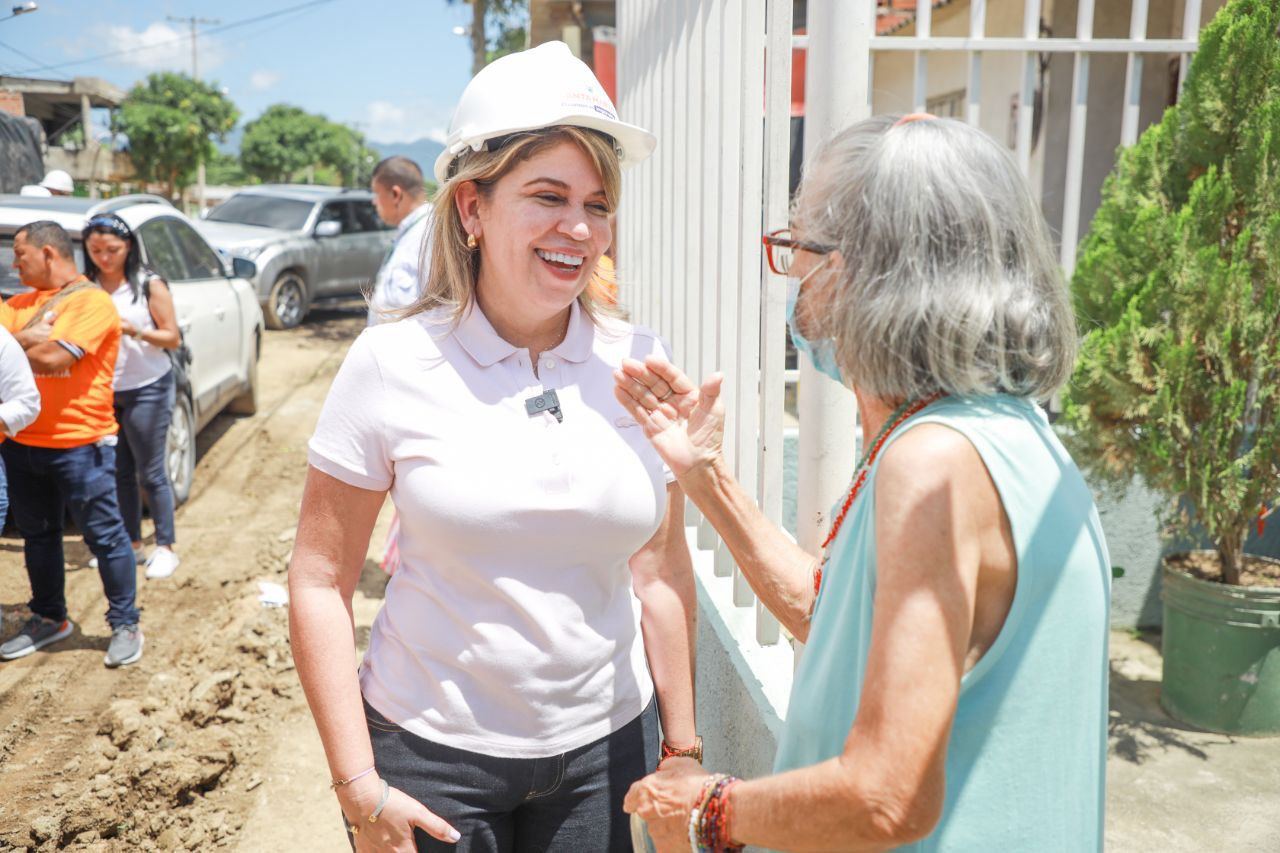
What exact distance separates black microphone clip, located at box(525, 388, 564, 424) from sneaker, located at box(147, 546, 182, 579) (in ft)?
15.8

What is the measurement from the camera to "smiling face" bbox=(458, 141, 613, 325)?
6.04ft

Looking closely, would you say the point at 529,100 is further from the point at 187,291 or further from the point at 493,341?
the point at 187,291

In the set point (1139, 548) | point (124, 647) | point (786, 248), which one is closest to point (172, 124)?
point (124, 647)

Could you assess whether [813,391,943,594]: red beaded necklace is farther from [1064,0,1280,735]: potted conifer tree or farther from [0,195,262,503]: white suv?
[0,195,262,503]: white suv

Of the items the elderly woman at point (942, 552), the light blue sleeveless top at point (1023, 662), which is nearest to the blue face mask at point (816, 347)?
the elderly woman at point (942, 552)

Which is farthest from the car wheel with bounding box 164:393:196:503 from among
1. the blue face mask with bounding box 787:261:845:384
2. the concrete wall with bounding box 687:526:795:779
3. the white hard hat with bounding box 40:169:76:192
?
the blue face mask with bounding box 787:261:845:384

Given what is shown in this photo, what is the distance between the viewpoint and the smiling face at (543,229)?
184cm

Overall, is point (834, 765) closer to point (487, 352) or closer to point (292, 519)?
point (487, 352)

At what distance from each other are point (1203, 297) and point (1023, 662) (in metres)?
2.92

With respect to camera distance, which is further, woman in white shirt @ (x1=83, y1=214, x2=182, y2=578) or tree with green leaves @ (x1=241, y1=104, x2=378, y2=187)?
tree with green leaves @ (x1=241, y1=104, x2=378, y2=187)

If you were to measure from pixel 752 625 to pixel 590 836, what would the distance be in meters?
0.83

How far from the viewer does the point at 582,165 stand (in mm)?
1880

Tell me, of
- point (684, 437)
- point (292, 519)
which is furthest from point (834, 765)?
point (292, 519)

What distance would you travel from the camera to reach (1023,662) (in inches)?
46.6
